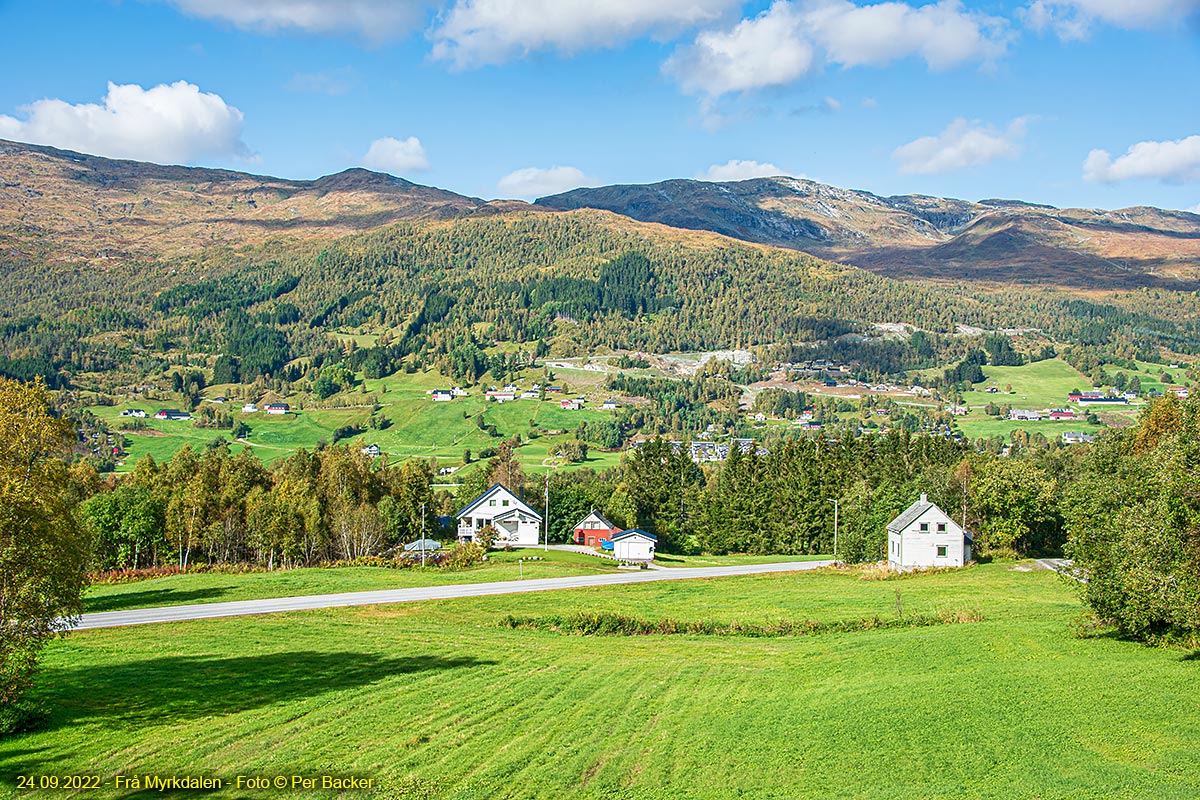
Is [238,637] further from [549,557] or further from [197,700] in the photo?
[549,557]

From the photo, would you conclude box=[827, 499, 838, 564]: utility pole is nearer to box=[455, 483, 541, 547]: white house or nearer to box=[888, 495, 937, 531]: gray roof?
box=[888, 495, 937, 531]: gray roof

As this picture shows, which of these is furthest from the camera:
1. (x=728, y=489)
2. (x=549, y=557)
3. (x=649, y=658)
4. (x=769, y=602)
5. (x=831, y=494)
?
(x=728, y=489)

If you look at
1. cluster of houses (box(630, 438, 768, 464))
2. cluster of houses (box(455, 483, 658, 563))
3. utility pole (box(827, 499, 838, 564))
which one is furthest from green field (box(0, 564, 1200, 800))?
cluster of houses (box(630, 438, 768, 464))

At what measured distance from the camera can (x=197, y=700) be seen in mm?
23781

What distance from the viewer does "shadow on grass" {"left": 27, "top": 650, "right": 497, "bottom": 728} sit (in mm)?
22406

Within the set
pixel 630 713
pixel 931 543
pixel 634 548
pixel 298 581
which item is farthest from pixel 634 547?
pixel 630 713

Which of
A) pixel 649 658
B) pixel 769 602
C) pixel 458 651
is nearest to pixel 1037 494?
pixel 769 602

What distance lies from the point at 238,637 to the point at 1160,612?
32159mm

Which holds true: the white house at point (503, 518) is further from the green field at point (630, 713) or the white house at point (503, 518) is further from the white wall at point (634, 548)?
the green field at point (630, 713)

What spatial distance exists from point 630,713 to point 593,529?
8015 cm

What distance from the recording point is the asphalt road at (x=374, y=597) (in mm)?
41312

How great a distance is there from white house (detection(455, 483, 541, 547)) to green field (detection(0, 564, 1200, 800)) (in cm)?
6286

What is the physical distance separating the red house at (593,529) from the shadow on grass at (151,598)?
5472cm

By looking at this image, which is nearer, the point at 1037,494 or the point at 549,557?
the point at 1037,494
